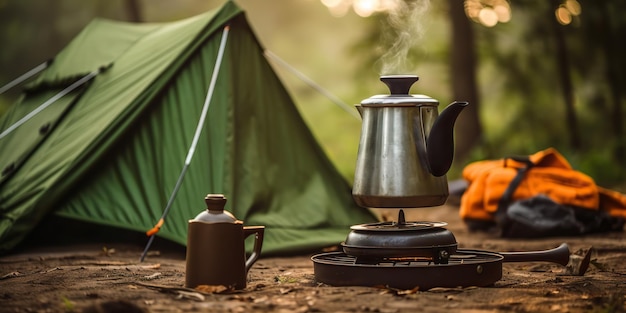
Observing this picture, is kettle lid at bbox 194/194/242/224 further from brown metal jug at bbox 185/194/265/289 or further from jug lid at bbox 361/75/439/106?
jug lid at bbox 361/75/439/106

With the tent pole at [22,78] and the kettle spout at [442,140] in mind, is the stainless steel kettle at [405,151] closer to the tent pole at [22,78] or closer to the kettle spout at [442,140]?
the kettle spout at [442,140]

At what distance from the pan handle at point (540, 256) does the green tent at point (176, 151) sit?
1648 mm

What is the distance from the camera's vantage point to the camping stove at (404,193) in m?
3.56

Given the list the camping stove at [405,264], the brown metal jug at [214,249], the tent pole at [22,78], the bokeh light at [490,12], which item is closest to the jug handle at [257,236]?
the brown metal jug at [214,249]

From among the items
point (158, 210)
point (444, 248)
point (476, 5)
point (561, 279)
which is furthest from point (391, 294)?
point (476, 5)

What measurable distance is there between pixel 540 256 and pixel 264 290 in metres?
1.33

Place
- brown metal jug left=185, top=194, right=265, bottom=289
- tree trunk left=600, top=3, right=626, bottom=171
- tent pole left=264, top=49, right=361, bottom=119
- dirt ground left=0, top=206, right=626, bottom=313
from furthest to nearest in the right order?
1. tree trunk left=600, top=3, right=626, bottom=171
2. tent pole left=264, top=49, right=361, bottom=119
3. brown metal jug left=185, top=194, right=265, bottom=289
4. dirt ground left=0, top=206, right=626, bottom=313

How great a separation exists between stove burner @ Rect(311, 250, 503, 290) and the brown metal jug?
443 mm

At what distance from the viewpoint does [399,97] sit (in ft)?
12.2

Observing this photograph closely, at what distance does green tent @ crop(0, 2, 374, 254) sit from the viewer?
5.10m

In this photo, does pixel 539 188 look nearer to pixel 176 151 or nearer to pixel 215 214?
pixel 176 151

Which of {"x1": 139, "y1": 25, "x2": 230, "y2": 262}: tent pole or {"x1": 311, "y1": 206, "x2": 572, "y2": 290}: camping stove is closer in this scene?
{"x1": 311, "y1": 206, "x2": 572, "y2": 290}: camping stove

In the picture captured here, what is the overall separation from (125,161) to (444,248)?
2.52 m

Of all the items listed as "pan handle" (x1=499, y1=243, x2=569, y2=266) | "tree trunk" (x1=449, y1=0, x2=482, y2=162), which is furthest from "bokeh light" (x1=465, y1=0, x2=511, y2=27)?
"pan handle" (x1=499, y1=243, x2=569, y2=266)
